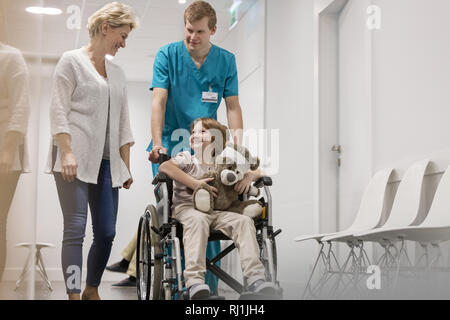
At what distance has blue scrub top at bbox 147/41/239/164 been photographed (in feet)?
8.79

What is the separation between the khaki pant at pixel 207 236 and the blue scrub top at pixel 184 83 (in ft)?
1.61

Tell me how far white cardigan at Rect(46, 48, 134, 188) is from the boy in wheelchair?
0.74 ft

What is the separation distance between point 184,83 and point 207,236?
2.62 feet

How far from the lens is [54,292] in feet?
8.26

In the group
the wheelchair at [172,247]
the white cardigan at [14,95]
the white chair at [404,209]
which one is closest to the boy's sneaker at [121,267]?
the wheelchair at [172,247]

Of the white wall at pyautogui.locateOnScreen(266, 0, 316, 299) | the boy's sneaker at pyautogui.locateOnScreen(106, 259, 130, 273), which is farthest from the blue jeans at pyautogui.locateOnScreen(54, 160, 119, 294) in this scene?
the white wall at pyautogui.locateOnScreen(266, 0, 316, 299)

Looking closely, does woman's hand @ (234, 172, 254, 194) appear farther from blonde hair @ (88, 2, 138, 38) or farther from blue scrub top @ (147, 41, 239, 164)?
blonde hair @ (88, 2, 138, 38)

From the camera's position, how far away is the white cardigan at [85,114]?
2318 mm

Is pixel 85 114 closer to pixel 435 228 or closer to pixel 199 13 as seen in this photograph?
pixel 199 13

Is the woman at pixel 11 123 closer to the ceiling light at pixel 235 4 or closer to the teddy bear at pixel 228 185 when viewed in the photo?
the teddy bear at pixel 228 185
